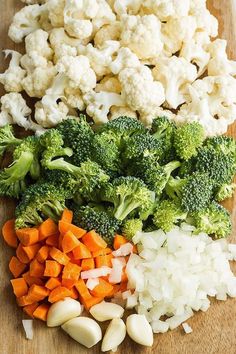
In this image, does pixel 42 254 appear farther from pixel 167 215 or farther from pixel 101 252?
pixel 167 215

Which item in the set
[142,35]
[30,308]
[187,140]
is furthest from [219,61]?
[30,308]

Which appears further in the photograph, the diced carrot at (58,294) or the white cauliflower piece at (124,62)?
the white cauliflower piece at (124,62)

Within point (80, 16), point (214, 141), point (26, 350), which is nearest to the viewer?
point (26, 350)

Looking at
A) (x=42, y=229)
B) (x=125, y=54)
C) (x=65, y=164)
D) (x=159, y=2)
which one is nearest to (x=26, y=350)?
(x=42, y=229)

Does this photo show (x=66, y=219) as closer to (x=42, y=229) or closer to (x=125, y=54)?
(x=42, y=229)

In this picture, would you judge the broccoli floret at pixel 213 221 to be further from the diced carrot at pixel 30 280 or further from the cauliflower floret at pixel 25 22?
the cauliflower floret at pixel 25 22

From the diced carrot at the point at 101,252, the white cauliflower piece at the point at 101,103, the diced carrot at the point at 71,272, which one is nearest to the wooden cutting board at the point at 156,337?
the diced carrot at the point at 71,272
